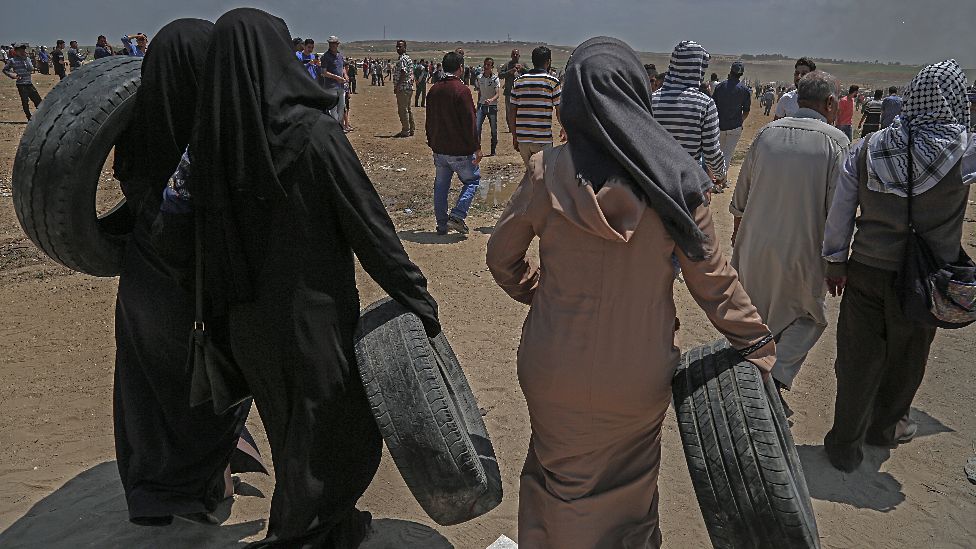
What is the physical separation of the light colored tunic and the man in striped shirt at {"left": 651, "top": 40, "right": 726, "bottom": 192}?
1.39 meters

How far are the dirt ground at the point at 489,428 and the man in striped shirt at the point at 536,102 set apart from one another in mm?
1970

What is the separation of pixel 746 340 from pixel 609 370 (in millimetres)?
457

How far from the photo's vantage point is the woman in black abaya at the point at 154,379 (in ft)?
9.34

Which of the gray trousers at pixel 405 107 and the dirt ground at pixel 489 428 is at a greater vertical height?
the gray trousers at pixel 405 107

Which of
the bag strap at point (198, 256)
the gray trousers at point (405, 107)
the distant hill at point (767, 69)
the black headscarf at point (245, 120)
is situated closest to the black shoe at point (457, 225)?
the bag strap at point (198, 256)

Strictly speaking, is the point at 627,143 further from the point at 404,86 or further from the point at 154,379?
the point at 404,86

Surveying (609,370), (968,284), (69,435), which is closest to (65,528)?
(69,435)

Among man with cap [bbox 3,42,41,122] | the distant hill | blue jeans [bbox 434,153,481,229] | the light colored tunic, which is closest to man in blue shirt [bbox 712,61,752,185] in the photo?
blue jeans [bbox 434,153,481,229]

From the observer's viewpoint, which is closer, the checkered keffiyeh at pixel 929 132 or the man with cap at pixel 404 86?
the checkered keffiyeh at pixel 929 132

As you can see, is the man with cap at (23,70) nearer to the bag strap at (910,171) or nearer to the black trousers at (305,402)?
the black trousers at (305,402)

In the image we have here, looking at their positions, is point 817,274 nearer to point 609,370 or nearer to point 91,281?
point 609,370

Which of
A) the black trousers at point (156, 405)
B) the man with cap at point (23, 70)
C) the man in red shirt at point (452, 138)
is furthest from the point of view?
→ the man with cap at point (23, 70)

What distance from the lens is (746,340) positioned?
2447 millimetres

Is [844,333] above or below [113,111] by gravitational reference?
below
